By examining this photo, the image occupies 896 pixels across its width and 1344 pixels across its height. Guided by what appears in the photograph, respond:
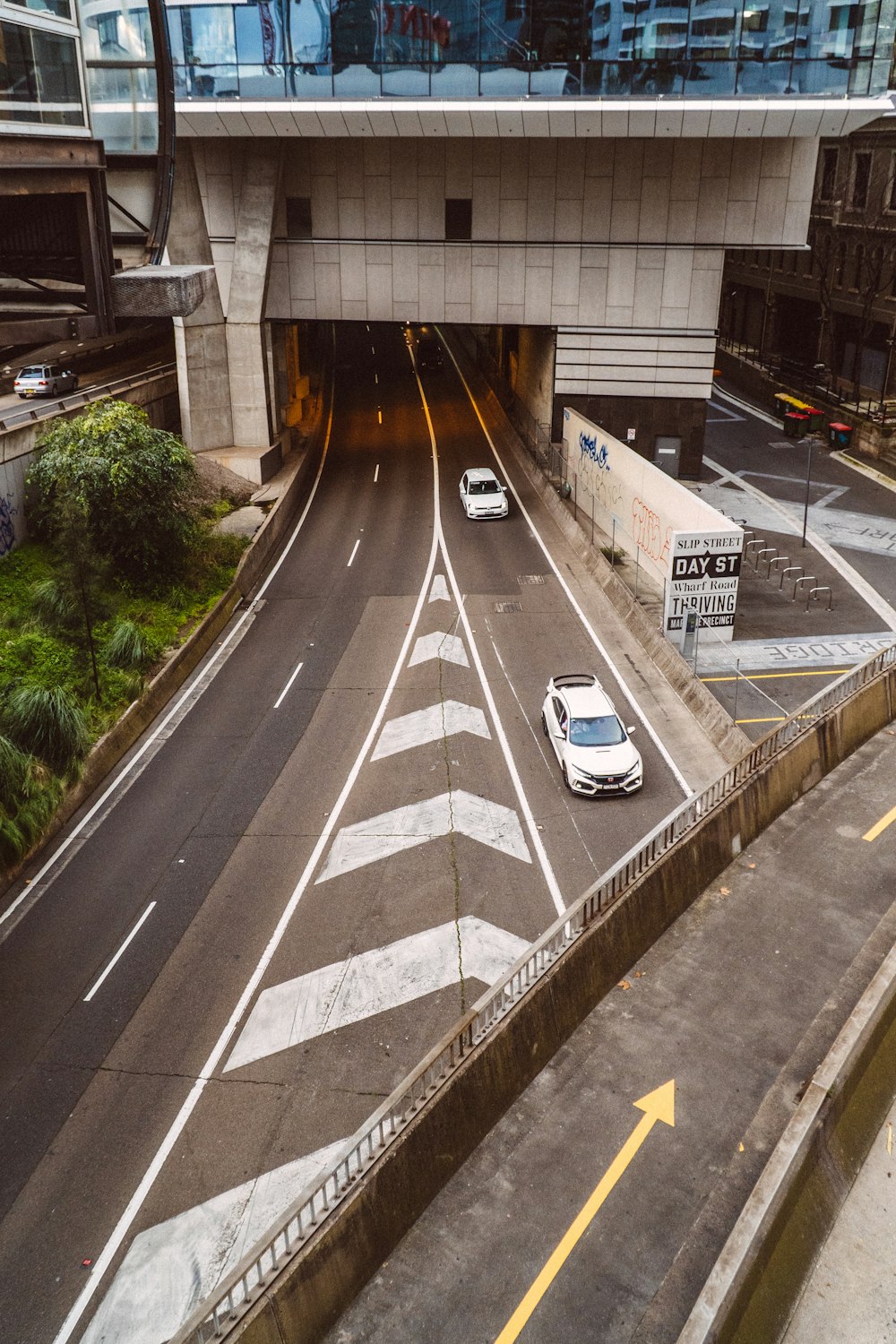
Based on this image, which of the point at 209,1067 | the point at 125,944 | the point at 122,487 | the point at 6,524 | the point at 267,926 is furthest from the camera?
the point at 6,524

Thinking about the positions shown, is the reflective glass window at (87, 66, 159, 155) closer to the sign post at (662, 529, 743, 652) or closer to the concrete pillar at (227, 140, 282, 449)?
the sign post at (662, 529, 743, 652)

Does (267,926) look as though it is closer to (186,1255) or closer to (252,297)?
(186,1255)

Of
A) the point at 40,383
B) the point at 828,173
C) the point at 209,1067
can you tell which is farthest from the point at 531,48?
the point at 209,1067

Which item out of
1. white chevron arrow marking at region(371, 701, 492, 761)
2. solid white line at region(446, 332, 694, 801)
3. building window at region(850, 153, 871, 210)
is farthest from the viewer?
building window at region(850, 153, 871, 210)

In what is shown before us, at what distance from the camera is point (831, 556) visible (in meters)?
34.8

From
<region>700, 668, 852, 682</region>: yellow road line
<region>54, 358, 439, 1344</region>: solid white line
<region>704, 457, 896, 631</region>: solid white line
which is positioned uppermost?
<region>704, 457, 896, 631</region>: solid white line

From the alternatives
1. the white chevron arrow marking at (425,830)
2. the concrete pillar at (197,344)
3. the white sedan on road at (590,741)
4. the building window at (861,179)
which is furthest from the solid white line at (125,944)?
the building window at (861,179)

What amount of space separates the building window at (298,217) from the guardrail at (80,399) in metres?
8.20

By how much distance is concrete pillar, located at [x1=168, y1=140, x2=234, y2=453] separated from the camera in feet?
129

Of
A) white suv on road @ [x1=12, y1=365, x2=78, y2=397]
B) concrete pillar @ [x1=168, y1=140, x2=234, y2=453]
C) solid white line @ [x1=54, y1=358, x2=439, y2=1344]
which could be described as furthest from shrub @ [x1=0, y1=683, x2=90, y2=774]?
concrete pillar @ [x1=168, y1=140, x2=234, y2=453]

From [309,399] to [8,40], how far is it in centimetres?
5212

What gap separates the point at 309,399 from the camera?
5550 cm

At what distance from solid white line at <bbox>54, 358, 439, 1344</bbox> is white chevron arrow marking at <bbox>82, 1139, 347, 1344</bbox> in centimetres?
21

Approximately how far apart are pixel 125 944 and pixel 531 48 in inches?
1259
